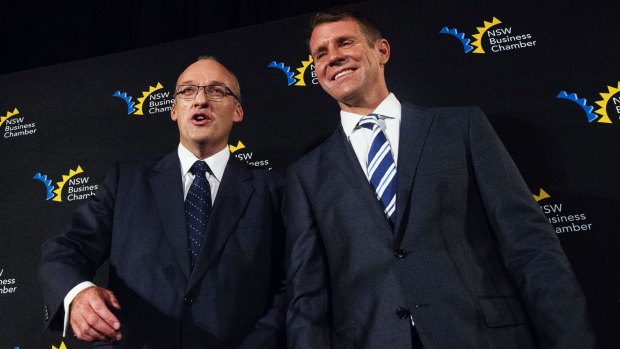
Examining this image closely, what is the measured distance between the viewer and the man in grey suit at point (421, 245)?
162cm

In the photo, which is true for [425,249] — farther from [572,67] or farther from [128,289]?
[572,67]

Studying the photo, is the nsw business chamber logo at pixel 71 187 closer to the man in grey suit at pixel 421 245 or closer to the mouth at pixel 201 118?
the mouth at pixel 201 118

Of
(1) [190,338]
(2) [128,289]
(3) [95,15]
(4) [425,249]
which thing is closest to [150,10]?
(3) [95,15]

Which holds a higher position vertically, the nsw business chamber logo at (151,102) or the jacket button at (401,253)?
the nsw business chamber logo at (151,102)

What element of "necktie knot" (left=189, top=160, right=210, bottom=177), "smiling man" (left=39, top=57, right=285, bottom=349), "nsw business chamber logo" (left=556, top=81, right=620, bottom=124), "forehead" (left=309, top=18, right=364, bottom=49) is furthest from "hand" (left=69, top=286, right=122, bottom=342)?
"nsw business chamber logo" (left=556, top=81, right=620, bottom=124)

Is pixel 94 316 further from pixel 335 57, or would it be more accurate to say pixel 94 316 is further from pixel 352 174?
pixel 335 57

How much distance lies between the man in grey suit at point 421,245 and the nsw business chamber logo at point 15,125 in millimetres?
1855

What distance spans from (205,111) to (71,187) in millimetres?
1080

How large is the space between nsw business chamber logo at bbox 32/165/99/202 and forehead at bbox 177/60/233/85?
2.99 feet

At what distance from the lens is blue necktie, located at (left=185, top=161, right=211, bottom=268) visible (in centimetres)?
209

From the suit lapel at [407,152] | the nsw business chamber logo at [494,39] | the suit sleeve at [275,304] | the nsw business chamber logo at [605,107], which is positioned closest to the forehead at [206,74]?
the suit sleeve at [275,304]

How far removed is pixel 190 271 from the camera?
202 cm

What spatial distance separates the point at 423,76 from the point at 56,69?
211 cm

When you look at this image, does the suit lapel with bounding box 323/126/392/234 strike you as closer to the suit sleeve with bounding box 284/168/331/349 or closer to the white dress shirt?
the white dress shirt
